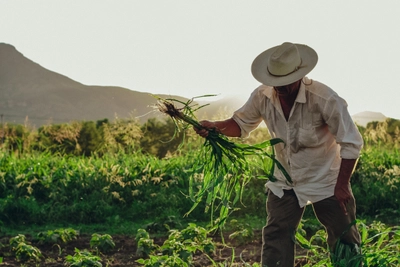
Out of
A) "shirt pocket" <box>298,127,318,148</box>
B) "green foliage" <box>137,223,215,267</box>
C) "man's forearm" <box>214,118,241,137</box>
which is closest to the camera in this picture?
"shirt pocket" <box>298,127,318,148</box>

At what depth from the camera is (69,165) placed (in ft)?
31.8

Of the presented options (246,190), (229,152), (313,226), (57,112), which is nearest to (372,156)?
(246,190)

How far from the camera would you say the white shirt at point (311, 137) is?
422 cm

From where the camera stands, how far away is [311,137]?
4.34 m

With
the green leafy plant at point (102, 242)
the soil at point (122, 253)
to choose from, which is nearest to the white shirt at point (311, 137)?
the soil at point (122, 253)

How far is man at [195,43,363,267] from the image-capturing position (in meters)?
4.23

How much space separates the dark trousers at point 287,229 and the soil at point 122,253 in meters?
1.19

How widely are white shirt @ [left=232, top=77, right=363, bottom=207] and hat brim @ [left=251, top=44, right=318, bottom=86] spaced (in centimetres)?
12

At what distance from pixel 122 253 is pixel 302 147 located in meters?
2.75

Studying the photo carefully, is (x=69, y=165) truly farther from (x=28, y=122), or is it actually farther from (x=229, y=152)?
(x=229, y=152)

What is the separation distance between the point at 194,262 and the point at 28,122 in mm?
7865

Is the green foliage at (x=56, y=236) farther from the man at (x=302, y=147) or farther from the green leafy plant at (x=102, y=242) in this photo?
the man at (x=302, y=147)

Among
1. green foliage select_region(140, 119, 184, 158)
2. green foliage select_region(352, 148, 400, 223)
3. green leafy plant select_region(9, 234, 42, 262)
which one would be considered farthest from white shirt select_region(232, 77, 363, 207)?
green foliage select_region(140, 119, 184, 158)

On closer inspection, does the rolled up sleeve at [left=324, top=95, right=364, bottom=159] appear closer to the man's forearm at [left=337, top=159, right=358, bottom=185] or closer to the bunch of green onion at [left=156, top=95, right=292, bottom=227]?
the man's forearm at [left=337, top=159, right=358, bottom=185]
